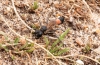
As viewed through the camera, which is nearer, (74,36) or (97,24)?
(74,36)

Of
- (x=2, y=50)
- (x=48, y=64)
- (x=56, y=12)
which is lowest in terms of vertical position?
(x=48, y=64)

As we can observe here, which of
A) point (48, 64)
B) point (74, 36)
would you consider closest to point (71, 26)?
point (74, 36)

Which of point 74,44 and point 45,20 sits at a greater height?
point 45,20

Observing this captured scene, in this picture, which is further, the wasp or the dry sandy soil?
the wasp

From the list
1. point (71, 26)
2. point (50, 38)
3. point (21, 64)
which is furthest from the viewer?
point (71, 26)

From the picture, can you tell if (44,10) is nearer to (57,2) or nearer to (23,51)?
(57,2)

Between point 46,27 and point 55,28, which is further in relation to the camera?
point 55,28

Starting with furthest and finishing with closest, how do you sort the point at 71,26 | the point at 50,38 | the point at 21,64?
the point at 71,26
the point at 50,38
the point at 21,64

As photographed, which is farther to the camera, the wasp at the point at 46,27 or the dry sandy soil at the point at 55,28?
the wasp at the point at 46,27
